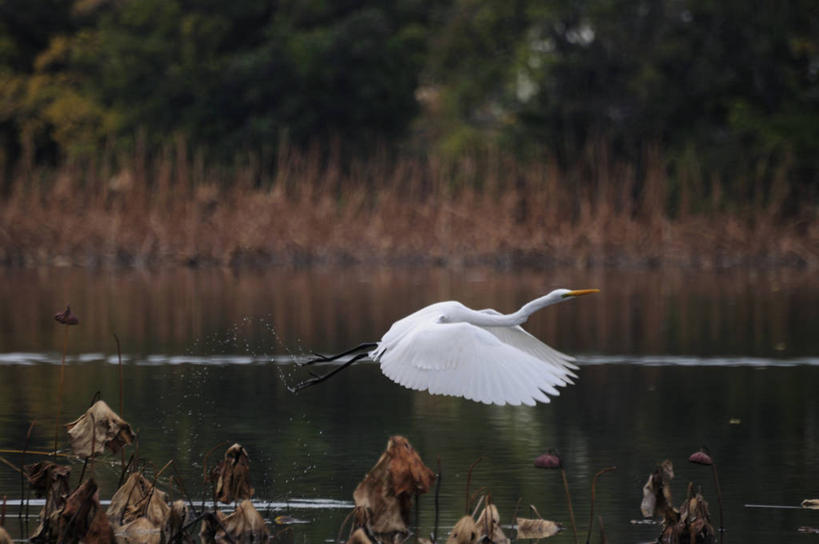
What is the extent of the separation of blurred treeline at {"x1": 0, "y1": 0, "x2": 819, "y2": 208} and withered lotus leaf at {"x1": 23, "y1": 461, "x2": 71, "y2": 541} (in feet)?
80.9

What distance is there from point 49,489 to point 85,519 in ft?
1.65

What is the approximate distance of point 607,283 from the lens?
75.8ft

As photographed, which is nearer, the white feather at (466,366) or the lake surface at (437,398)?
the white feather at (466,366)

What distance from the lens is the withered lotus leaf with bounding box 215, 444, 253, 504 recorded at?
6.34m

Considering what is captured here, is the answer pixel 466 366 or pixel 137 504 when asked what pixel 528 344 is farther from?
pixel 137 504

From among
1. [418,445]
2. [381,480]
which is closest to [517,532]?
[381,480]

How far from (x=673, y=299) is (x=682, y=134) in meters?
13.8

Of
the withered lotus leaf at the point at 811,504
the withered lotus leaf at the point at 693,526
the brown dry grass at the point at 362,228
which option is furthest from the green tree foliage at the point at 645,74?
the withered lotus leaf at the point at 693,526

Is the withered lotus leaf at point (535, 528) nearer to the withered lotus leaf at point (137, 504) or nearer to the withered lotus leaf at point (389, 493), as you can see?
the withered lotus leaf at point (389, 493)

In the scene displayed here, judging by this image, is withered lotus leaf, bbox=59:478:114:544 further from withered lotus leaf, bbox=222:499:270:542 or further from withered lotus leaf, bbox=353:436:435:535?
withered lotus leaf, bbox=353:436:435:535

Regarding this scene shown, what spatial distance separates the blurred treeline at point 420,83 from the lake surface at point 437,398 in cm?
1189

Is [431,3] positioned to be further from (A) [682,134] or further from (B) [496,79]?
(A) [682,134]

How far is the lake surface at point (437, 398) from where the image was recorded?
300 inches

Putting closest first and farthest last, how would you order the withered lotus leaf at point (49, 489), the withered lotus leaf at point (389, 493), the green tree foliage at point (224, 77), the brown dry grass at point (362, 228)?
the withered lotus leaf at point (389, 493), the withered lotus leaf at point (49, 489), the brown dry grass at point (362, 228), the green tree foliage at point (224, 77)
